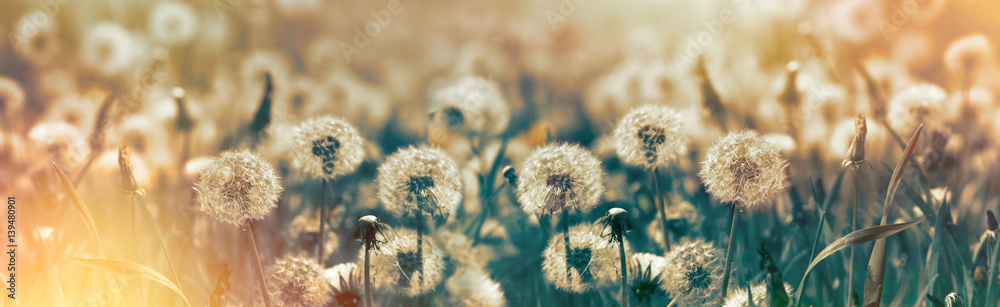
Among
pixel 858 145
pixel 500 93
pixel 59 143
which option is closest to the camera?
pixel 858 145

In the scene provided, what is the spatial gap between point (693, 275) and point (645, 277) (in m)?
0.07

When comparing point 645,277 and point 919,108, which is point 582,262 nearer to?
point 645,277

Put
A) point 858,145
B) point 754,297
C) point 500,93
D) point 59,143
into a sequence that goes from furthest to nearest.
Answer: point 500,93 → point 59,143 → point 754,297 → point 858,145

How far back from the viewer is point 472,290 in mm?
726

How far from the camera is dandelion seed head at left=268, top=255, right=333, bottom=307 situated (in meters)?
0.70

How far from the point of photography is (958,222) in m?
0.91

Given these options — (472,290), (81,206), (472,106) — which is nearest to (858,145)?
(472,290)

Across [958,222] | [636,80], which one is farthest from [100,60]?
[958,222]

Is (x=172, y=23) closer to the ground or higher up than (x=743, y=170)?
higher up

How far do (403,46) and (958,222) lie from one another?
1023 millimetres

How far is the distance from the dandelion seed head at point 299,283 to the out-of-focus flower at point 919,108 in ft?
3.40

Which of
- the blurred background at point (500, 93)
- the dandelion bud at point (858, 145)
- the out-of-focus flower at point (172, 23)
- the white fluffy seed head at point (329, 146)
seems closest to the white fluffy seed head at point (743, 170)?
the dandelion bud at point (858, 145)

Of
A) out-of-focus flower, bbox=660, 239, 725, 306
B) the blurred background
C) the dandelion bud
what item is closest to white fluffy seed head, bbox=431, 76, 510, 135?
the blurred background

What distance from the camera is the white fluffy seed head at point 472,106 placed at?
96 centimetres
